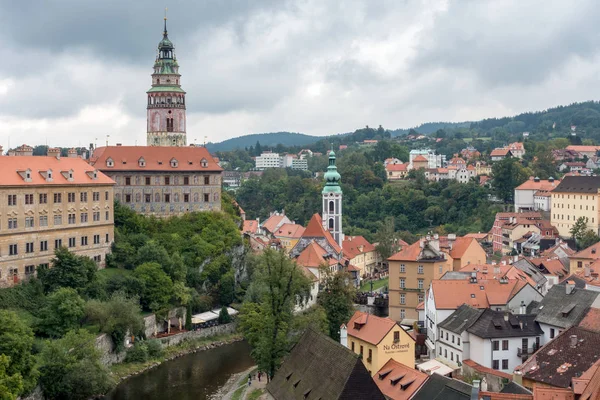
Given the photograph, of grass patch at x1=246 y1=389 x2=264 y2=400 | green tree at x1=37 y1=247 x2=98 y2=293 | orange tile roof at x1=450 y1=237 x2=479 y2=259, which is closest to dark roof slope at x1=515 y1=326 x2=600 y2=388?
grass patch at x1=246 y1=389 x2=264 y2=400

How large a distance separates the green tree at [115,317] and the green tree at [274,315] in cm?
791

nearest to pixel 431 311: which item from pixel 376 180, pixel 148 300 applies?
pixel 148 300

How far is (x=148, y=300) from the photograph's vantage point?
60.2m

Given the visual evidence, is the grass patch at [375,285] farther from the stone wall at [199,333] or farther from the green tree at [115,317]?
the green tree at [115,317]

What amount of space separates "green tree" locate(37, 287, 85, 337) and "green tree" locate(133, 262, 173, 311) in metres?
8.80

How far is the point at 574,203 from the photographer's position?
9431 cm

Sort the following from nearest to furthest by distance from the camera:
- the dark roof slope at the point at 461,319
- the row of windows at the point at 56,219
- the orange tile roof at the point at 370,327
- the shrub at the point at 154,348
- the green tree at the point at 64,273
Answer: the orange tile roof at the point at 370,327 < the dark roof slope at the point at 461,319 < the row of windows at the point at 56,219 < the shrub at the point at 154,348 < the green tree at the point at 64,273

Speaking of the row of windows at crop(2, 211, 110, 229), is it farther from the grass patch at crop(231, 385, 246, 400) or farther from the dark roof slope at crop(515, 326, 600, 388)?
the dark roof slope at crop(515, 326, 600, 388)

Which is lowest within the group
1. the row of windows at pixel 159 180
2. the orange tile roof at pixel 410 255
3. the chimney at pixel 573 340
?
the chimney at pixel 573 340

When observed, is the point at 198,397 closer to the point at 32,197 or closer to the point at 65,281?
the point at 65,281

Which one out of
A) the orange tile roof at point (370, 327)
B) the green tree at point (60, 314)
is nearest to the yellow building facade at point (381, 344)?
the orange tile roof at point (370, 327)

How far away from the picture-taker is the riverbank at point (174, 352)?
51.2 m

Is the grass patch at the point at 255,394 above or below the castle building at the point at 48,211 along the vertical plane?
below

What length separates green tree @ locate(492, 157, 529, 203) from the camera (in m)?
116
